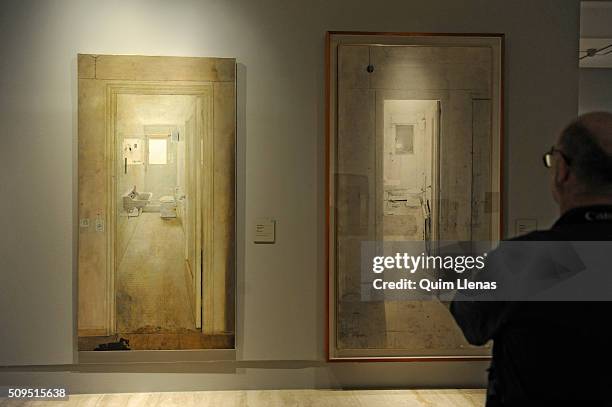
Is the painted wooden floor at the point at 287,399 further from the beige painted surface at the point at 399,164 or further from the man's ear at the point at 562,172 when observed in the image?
the man's ear at the point at 562,172

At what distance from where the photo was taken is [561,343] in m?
1.42

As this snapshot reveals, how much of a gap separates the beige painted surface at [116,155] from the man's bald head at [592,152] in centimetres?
245

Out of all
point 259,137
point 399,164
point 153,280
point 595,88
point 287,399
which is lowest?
point 287,399

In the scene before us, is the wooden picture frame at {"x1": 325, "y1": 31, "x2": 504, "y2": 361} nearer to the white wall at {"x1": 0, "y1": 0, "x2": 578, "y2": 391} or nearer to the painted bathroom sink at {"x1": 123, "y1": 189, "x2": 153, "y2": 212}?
the white wall at {"x1": 0, "y1": 0, "x2": 578, "y2": 391}

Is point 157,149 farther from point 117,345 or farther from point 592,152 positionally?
point 592,152

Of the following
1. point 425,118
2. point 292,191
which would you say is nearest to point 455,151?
point 425,118

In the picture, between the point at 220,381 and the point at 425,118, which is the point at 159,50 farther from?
the point at 220,381

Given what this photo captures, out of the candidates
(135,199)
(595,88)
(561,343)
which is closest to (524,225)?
(135,199)

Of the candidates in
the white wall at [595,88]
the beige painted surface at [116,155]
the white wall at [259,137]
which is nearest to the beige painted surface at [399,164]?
the white wall at [259,137]

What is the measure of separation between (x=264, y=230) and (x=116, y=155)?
94 cm

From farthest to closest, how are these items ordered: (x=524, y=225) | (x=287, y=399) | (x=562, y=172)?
(x=524, y=225) → (x=287, y=399) → (x=562, y=172)

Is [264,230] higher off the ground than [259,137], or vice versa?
[259,137]

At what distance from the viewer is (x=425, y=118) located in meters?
3.81

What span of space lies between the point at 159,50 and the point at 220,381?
1.95 meters
